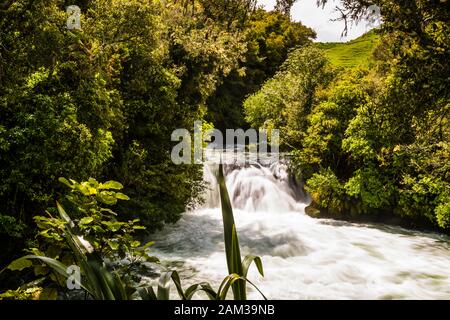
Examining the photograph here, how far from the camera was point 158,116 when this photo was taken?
1383 centimetres

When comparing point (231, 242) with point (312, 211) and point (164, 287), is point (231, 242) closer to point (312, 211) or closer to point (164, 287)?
point (164, 287)

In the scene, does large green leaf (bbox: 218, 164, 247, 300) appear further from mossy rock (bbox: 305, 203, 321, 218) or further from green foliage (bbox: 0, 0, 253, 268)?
mossy rock (bbox: 305, 203, 321, 218)

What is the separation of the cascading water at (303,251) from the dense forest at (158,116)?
4.23ft

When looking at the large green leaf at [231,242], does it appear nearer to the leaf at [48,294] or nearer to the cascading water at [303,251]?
the leaf at [48,294]

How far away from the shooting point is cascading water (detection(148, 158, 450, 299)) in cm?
1045

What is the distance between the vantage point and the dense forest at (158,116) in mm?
5375

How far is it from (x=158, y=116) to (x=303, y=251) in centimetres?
726

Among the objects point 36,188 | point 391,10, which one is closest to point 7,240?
point 36,188

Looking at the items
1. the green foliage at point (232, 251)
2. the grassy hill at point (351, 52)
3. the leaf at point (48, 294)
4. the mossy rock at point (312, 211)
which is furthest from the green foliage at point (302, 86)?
the grassy hill at point (351, 52)

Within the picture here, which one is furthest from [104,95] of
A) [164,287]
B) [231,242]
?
[231,242]
